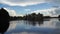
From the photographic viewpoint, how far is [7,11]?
546cm

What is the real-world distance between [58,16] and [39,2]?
94 centimetres

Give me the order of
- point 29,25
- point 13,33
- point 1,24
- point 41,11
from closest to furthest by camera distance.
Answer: point 13,33
point 41,11
point 1,24
point 29,25

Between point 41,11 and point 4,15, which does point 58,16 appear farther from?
point 4,15

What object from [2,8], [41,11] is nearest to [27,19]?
[41,11]

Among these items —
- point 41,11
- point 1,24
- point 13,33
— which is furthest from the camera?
point 1,24

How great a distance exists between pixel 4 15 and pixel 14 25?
1.04 meters

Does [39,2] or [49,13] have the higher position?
[39,2]

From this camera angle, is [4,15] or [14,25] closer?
[4,15]

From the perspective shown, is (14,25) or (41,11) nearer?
(41,11)

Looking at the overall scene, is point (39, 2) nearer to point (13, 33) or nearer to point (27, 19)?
point (27, 19)

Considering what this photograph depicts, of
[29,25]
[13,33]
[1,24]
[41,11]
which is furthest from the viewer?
[29,25]

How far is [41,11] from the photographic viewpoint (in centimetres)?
555

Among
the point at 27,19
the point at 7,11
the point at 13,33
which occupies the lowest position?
the point at 13,33

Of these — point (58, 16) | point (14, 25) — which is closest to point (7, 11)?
point (14, 25)
